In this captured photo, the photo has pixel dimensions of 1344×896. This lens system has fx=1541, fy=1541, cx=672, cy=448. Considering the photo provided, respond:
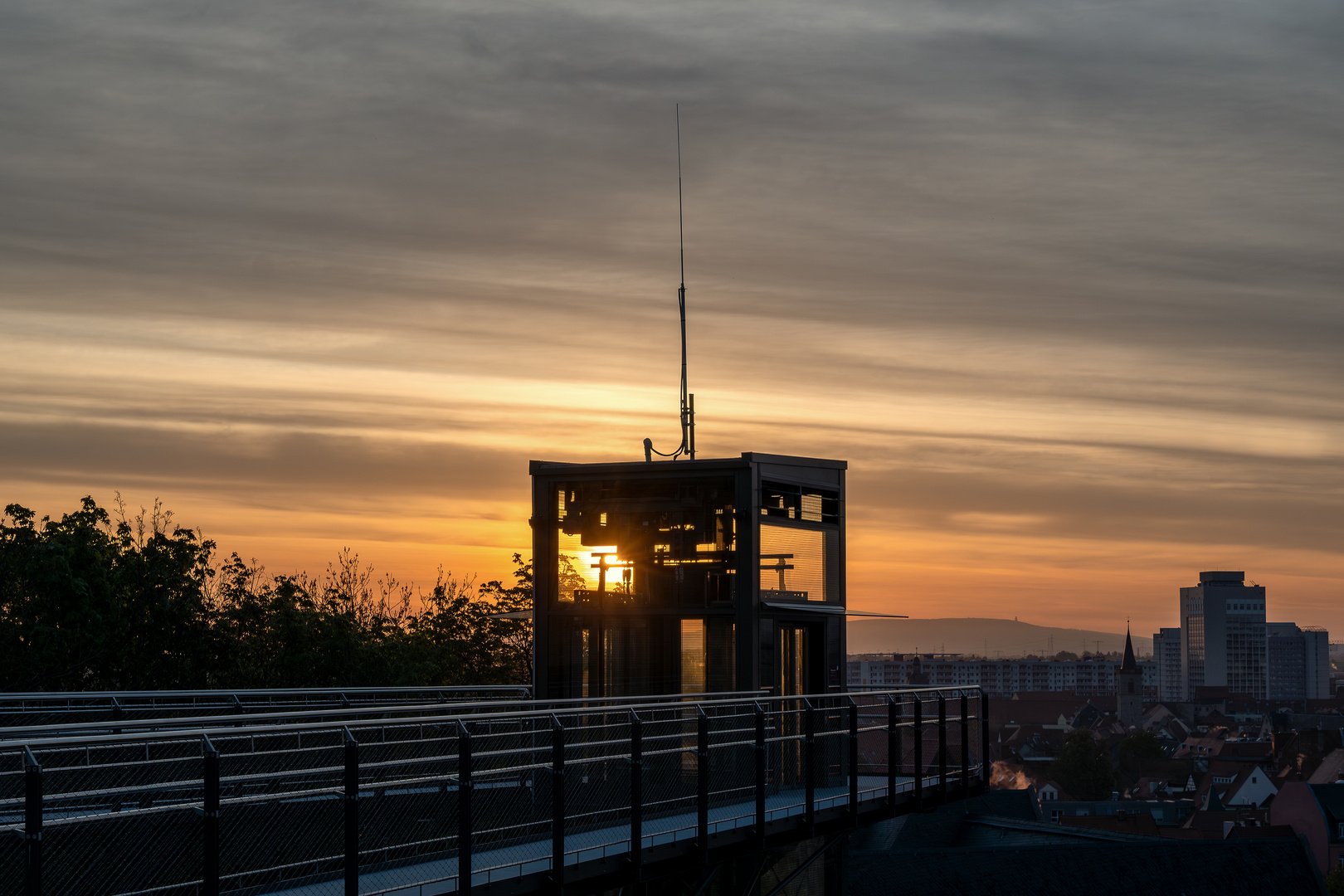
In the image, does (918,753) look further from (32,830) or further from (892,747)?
(32,830)

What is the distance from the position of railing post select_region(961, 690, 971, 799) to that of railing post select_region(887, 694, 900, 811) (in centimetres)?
178

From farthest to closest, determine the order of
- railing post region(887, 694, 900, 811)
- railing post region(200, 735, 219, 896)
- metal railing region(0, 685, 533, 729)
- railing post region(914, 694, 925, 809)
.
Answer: railing post region(914, 694, 925, 809), railing post region(887, 694, 900, 811), metal railing region(0, 685, 533, 729), railing post region(200, 735, 219, 896)

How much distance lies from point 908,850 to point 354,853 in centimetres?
2259

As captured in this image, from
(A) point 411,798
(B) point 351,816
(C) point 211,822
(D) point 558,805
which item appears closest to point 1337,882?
(D) point 558,805

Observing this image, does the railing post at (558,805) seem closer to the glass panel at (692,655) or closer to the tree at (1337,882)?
the glass panel at (692,655)

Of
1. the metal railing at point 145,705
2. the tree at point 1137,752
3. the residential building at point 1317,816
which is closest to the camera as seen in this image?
the metal railing at point 145,705

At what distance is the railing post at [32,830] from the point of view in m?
7.62

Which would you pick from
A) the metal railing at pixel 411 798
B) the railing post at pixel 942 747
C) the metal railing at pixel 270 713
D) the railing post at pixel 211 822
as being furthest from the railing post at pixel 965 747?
the railing post at pixel 211 822

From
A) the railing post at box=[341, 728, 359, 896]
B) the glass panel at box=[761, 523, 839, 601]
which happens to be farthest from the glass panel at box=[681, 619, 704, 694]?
the railing post at box=[341, 728, 359, 896]

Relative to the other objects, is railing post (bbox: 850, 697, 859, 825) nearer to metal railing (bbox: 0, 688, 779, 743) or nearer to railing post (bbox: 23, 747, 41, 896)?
metal railing (bbox: 0, 688, 779, 743)

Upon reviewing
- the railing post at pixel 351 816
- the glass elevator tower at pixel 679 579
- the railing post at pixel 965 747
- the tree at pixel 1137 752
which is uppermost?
the glass elevator tower at pixel 679 579

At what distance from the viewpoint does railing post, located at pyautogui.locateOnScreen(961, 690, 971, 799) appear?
714 inches

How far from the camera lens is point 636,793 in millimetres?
12086

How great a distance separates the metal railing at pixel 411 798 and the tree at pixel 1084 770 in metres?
139
